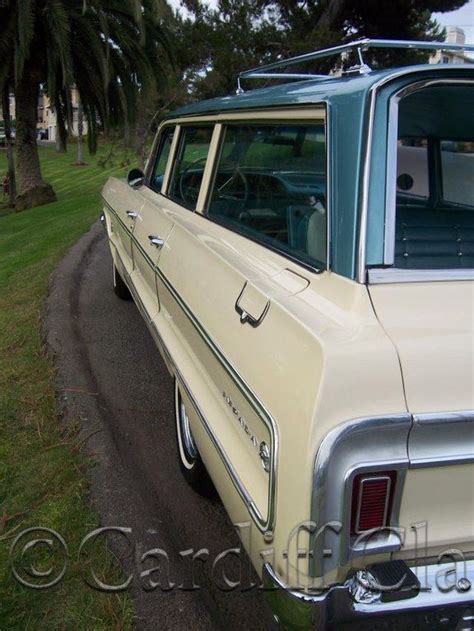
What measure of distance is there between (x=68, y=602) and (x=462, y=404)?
63.1 inches

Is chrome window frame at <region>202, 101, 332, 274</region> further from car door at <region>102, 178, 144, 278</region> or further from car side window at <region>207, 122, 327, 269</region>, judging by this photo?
car door at <region>102, 178, 144, 278</region>

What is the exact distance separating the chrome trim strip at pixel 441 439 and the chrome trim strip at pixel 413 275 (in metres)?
0.46

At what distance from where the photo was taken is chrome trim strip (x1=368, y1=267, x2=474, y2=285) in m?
1.85

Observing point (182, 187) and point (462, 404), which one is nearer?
point (462, 404)

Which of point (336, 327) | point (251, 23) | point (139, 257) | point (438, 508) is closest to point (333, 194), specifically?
point (336, 327)

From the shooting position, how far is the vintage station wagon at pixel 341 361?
5.10 ft

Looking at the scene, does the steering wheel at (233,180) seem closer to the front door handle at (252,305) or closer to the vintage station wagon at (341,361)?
the vintage station wagon at (341,361)

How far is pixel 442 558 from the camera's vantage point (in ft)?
5.53

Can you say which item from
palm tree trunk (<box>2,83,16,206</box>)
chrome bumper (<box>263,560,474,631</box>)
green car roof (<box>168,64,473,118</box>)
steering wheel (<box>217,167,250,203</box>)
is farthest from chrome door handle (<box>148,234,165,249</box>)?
palm tree trunk (<box>2,83,16,206</box>)

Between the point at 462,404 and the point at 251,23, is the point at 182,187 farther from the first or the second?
the point at 251,23

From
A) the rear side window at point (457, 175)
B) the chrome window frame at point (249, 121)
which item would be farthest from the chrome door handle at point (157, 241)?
the rear side window at point (457, 175)

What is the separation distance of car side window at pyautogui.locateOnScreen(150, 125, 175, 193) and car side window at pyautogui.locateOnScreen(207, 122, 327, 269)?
4.32 ft

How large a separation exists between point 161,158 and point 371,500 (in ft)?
11.5

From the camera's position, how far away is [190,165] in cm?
378
